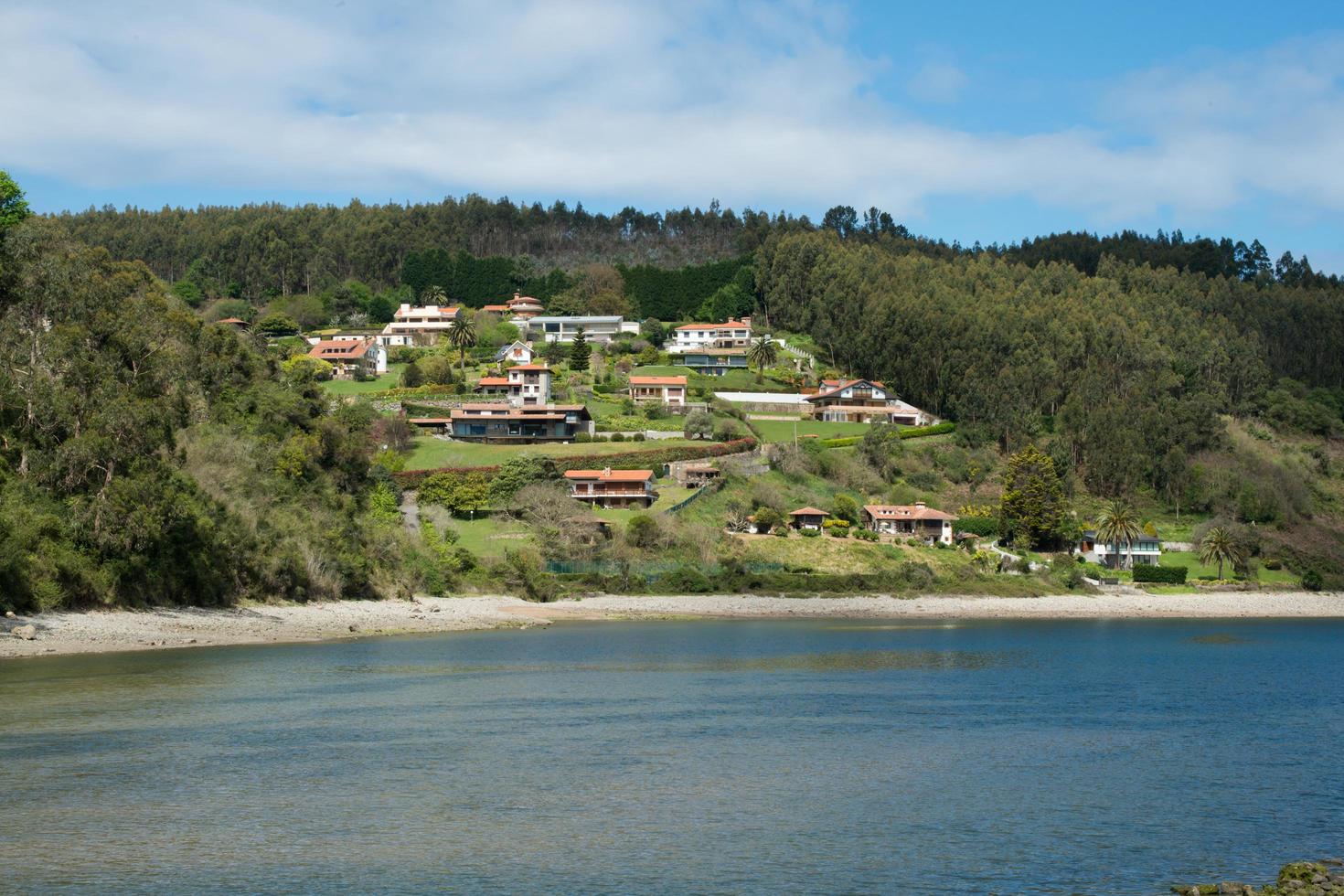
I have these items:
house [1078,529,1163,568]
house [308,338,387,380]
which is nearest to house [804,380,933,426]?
house [1078,529,1163,568]

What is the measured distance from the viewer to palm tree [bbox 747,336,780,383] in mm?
108562

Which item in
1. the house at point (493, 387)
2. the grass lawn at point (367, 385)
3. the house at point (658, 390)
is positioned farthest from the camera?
the house at point (658, 390)

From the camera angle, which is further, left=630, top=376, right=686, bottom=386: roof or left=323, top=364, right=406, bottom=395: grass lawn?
left=630, top=376, right=686, bottom=386: roof

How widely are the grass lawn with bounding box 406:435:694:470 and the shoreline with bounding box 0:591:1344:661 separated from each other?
51.6 feet

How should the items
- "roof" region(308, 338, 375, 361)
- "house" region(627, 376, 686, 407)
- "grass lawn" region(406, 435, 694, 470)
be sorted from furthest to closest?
"roof" region(308, 338, 375, 361) < "house" region(627, 376, 686, 407) < "grass lawn" region(406, 435, 694, 470)

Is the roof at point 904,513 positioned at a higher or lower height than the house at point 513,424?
lower

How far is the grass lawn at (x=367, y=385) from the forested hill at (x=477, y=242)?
148 ft

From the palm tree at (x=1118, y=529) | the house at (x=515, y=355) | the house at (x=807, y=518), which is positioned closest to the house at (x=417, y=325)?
the house at (x=515, y=355)

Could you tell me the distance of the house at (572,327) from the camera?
4818 inches

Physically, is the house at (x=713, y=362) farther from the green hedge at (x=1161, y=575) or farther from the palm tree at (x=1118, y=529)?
the green hedge at (x=1161, y=575)

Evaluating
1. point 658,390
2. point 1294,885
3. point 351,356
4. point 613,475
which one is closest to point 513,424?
point 613,475

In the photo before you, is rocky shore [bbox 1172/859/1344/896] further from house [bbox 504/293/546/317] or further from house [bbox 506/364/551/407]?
house [bbox 504/293/546/317]

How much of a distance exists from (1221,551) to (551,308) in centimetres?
7643

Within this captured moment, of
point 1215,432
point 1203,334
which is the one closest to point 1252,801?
point 1215,432
